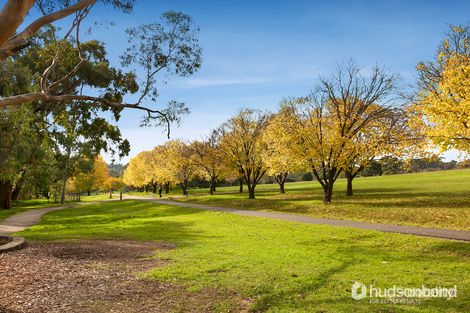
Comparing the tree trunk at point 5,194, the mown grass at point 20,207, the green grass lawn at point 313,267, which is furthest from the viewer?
the tree trunk at point 5,194

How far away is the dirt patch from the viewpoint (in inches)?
235

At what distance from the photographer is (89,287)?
6.93 meters

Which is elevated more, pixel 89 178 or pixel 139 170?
pixel 139 170

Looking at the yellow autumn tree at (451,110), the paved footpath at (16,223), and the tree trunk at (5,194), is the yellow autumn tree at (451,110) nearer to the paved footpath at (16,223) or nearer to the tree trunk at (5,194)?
the paved footpath at (16,223)

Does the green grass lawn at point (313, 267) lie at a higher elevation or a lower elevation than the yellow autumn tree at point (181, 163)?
lower

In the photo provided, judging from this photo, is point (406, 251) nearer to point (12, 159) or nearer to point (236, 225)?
point (236, 225)

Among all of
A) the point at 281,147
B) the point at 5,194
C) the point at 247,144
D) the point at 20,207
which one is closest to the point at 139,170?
the point at 20,207

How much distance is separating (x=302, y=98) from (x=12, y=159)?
2085cm

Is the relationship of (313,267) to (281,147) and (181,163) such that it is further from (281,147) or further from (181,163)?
(181,163)

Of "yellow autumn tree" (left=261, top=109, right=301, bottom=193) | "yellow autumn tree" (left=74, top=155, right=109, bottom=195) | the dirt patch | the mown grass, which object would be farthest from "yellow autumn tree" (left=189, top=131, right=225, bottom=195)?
the dirt patch

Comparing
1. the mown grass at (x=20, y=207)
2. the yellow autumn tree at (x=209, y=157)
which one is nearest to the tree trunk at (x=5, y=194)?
the mown grass at (x=20, y=207)

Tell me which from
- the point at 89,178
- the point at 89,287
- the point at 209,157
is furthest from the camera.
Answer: the point at 89,178

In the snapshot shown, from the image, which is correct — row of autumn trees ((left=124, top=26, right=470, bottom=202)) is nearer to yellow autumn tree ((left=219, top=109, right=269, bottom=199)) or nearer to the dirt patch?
yellow autumn tree ((left=219, top=109, right=269, bottom=199))

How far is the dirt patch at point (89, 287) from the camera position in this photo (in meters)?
5.96
